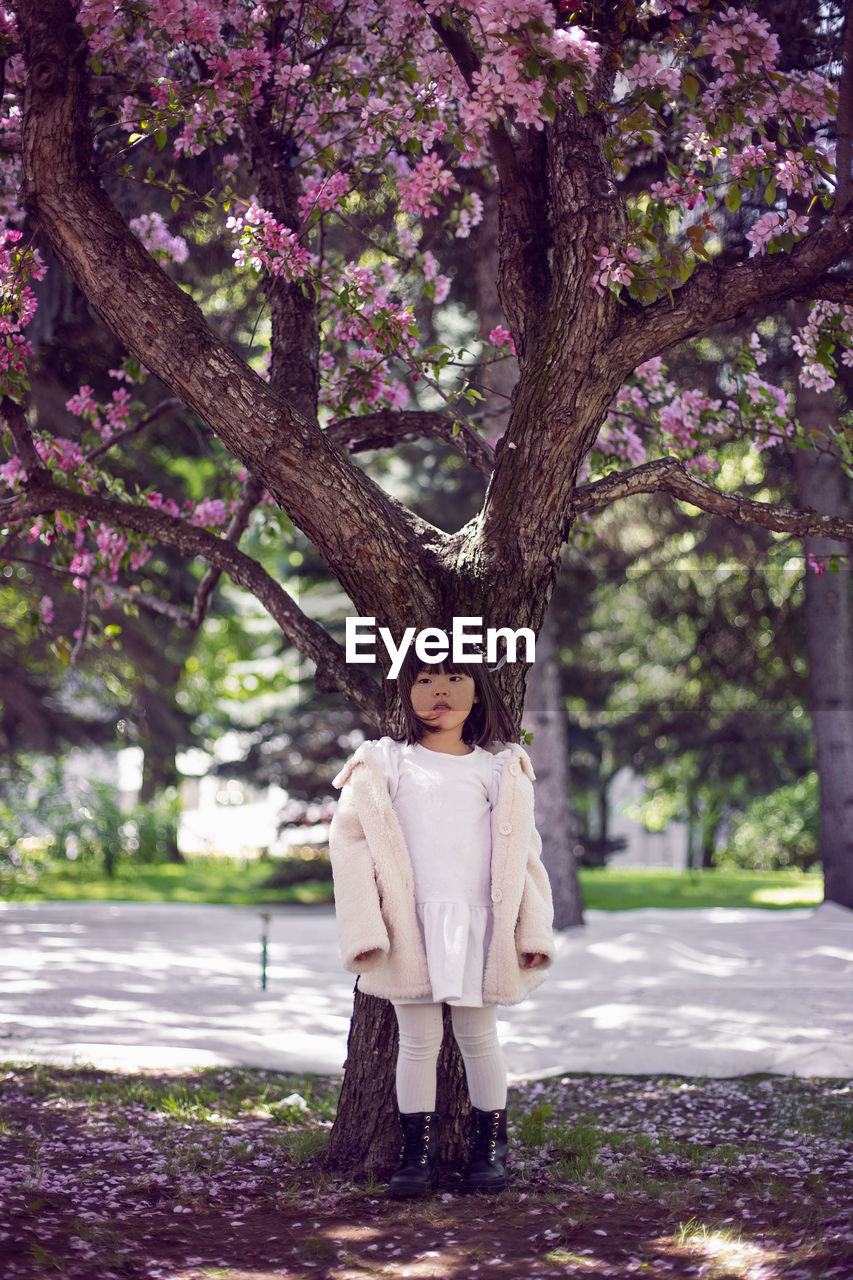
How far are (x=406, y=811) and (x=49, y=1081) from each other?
2.50 metres

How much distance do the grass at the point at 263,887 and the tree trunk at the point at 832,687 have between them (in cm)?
262

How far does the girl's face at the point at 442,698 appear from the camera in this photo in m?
3.70

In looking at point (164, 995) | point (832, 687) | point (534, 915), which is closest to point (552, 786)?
point (832, 687)

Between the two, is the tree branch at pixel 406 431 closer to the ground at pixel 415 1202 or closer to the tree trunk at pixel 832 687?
the ground at pixel 415 1202

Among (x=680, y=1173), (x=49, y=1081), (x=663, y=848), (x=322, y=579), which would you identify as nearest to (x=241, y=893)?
(x=322, y=579)

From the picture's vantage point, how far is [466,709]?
12.3 ft

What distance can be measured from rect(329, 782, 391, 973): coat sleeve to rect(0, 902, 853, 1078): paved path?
2346mm

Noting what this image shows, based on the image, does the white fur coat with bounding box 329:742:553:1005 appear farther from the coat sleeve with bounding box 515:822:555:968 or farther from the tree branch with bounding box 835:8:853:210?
the tree branch with bounding box 835:8:853:210

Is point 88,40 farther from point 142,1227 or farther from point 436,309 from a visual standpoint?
point 436,309

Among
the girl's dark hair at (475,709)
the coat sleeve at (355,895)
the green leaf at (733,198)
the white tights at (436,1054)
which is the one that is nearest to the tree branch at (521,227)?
the green leaf at (733,198)

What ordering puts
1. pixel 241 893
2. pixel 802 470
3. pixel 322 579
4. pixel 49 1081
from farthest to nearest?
1. pixel 241 893
2. pixel 322 579
3. pixel 802 470
4. pixel 49 1081

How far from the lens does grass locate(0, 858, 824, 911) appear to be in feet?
45.2

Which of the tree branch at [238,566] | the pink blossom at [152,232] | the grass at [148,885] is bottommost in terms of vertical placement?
the grass at [148,885]

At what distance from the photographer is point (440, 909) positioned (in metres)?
3.51
